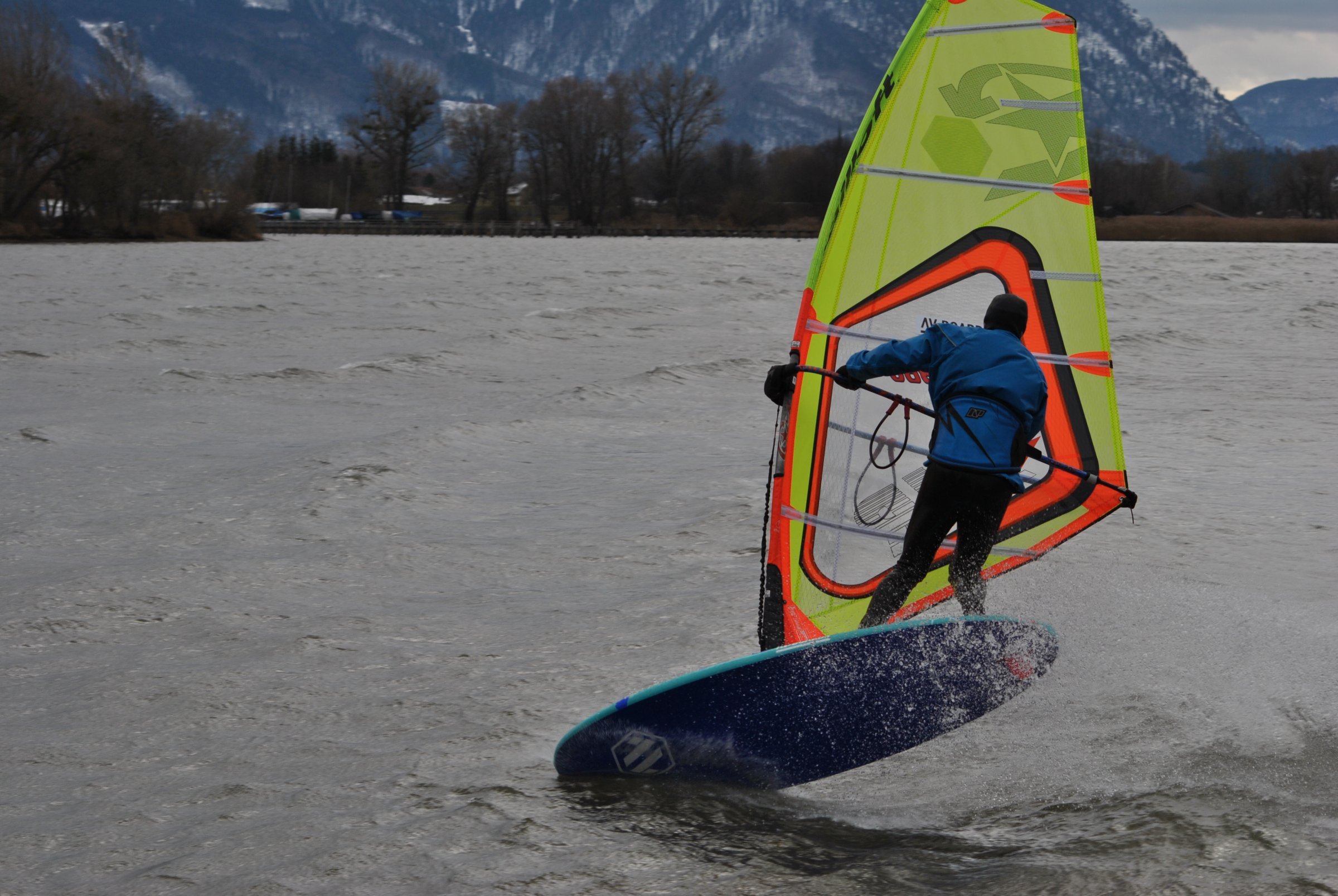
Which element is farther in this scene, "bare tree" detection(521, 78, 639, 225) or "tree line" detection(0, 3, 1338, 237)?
"bare tree" detection(521, 78, 639, 225)

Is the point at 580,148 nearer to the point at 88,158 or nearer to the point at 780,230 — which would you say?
the point at 780,230

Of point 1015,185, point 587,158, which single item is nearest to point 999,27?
point 1015,185

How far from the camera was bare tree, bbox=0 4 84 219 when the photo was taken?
5312cm

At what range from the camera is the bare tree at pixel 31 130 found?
2092 inches

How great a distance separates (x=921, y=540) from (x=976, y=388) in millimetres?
617

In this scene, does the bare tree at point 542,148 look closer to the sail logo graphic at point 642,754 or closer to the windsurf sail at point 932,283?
the windsurf sail at point 932,283

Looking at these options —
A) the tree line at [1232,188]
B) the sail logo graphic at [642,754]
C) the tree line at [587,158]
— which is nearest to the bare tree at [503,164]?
the tree line at [587,158]

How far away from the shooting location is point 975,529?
4.99m

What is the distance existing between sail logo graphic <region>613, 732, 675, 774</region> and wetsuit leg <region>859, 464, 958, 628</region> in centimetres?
95

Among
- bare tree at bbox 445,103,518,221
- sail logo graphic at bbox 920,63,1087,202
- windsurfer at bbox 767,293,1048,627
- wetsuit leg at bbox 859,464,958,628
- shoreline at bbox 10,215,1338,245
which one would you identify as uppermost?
bare tree at bbox 445,103,518,221

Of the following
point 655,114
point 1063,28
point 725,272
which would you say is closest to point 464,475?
point 1063,28

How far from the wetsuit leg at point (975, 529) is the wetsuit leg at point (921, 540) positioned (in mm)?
49

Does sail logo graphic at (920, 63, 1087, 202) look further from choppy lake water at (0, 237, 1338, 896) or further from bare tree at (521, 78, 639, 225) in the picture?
bare tree at (521, 78, 639, 225)

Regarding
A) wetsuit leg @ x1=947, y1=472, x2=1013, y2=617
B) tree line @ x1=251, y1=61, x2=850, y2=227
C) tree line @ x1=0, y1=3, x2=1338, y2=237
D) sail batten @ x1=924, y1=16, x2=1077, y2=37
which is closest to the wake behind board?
wetsuit leg @ x1=947, y1=472, x2=1013, y2=617
